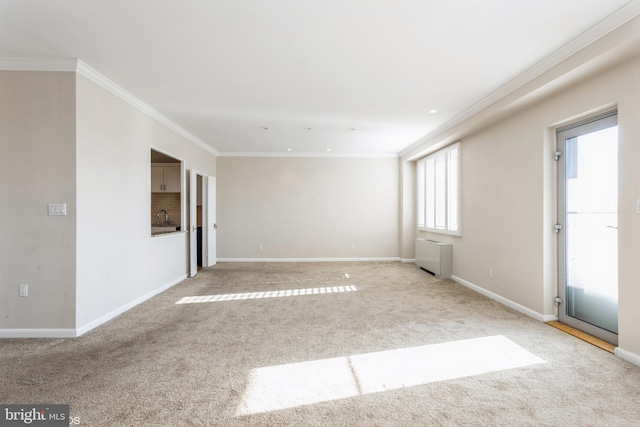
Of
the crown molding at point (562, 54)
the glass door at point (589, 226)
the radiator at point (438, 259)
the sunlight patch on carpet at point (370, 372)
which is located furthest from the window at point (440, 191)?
the sunlight patch on carpet at point (370, 372)

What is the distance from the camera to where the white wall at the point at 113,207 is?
3.41 m

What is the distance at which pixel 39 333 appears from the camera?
3.26m

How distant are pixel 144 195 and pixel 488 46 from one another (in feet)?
14.8

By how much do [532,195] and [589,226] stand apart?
0.70 metres

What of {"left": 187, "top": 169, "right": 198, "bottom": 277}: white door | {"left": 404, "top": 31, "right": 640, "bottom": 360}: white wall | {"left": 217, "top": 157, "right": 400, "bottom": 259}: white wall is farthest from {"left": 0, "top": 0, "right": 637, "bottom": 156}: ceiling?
{"left": 217, "top": 157, "right": 400, "bottom": 259}: white wall

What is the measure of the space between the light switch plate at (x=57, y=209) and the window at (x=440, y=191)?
5595 mm

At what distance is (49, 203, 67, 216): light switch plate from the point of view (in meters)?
3.27

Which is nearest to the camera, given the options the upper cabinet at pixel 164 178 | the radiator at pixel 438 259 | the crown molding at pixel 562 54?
the crown molding at pixel 562 54

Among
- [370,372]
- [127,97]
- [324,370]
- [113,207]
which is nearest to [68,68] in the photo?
[127,97]

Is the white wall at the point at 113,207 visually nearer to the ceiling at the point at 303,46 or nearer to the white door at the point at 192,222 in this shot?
the ceiling at the point at 303,46

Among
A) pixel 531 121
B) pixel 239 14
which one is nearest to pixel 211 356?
pixel 239 14

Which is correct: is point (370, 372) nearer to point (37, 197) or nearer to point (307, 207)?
point (37, 197)

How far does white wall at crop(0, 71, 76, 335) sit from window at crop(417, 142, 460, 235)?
5.59 m

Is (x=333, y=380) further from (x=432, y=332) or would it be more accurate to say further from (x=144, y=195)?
(x=144, y=195)
